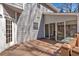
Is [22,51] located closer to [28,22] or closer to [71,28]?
[28,22]

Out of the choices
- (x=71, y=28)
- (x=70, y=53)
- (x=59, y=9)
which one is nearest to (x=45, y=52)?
(x=70, y=53)

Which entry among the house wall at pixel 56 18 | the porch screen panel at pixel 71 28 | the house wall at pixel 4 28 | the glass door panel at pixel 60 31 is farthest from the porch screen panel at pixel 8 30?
the porch screen panel at pixel 71 28

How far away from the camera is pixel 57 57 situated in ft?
7.93

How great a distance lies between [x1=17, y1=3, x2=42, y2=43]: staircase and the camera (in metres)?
2.42

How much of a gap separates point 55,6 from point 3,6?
0.83m

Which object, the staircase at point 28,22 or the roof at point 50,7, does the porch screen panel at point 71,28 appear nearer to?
the roof at point 50,7

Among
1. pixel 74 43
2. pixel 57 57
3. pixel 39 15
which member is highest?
pixel 39 15

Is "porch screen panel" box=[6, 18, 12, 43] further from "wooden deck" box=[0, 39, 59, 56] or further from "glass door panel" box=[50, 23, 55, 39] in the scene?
"glass door panel" box=[50, 23, 55, 39]

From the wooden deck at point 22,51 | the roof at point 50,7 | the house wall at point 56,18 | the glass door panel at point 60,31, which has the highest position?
the roof at point 50,7

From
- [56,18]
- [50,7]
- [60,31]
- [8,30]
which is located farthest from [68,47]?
[8,30]

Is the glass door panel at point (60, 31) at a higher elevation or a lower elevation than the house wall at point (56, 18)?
lower

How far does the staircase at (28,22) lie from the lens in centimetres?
242

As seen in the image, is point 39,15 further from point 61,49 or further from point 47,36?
point 61,49

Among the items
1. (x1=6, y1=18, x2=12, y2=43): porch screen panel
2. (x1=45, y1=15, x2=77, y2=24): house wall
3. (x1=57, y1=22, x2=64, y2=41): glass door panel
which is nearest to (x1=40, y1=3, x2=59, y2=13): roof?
(x1=45, y1=15, x2=77, y2=24): house wall
